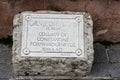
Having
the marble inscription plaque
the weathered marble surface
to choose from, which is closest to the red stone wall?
the marble inscription plaque

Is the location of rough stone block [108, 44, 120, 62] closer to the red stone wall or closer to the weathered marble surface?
the red stone wall

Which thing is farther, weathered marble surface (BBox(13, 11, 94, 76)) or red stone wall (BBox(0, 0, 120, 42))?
red stone wall (BBox(0, 0, 120, 42))

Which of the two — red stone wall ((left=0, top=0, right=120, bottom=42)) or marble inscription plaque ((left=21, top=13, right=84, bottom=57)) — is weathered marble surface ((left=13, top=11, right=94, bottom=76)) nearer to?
marble inscription plaque ((left=21, top=13, right=84, bottom=57))

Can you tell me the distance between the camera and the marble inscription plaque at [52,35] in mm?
2539

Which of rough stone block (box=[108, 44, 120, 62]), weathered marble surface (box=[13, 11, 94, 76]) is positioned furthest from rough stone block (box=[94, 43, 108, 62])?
weathered marble surface (box=[13, 11, 94, 76])

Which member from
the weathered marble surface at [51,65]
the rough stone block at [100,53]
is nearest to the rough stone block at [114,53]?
the rough stone block at [100,53]

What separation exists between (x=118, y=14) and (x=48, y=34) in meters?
0.64

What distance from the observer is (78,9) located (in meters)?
2.86

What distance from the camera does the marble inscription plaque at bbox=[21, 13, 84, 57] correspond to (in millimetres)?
2539

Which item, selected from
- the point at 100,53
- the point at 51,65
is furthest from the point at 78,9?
the point at 51,65

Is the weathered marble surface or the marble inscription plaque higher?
the marble inscription plaque

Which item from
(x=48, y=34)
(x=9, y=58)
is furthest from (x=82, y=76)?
(x=9, y=58)

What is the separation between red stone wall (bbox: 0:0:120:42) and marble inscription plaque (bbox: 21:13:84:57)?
0.69 feet

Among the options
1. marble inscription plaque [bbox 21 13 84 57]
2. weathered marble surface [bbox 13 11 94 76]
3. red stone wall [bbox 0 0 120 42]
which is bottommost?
weathered marble surface [bbox 13 11 94 76]
